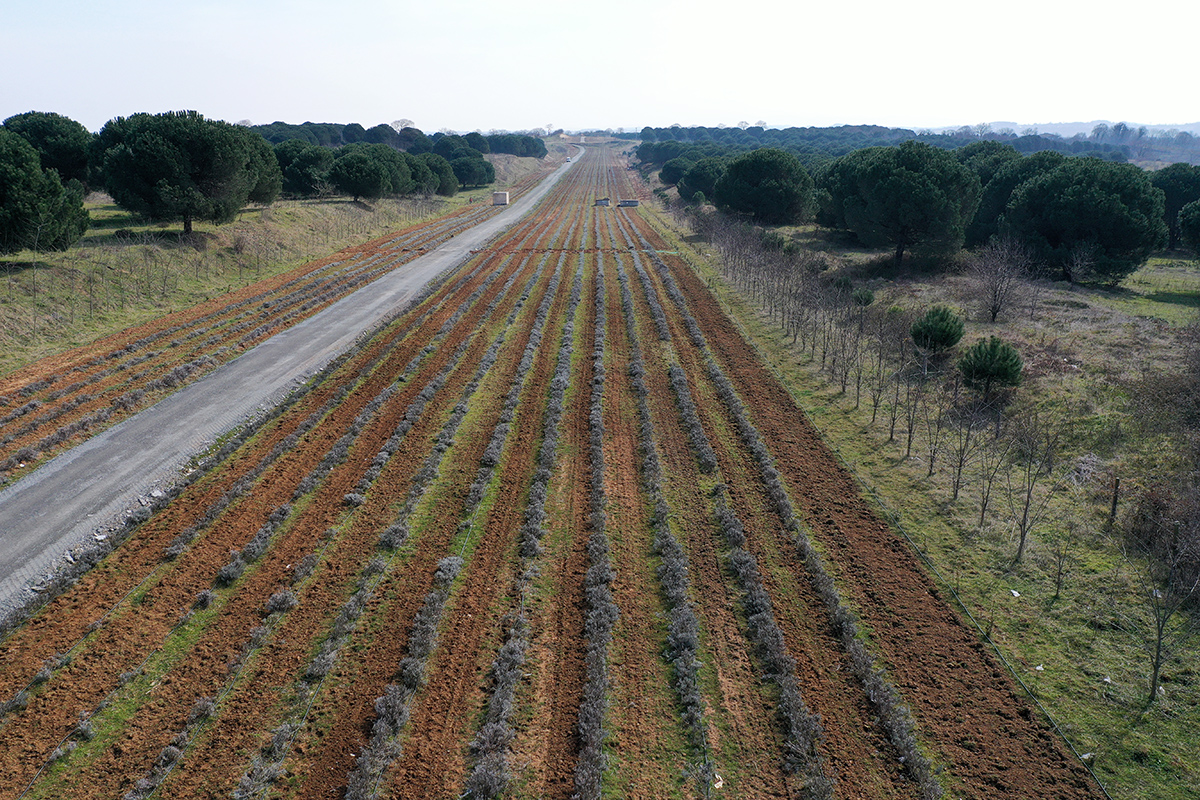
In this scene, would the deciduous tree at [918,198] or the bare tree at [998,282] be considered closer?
the bare tree at [998,282]

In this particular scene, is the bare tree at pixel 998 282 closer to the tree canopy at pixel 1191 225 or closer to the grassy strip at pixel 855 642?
the tree canopy at pixel 1191 225

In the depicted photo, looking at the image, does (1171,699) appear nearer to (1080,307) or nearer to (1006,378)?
(1006,378)

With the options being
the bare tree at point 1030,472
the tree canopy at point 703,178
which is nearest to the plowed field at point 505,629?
the bare tree at point 1030,472

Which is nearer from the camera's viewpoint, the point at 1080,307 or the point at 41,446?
the point at 41,446

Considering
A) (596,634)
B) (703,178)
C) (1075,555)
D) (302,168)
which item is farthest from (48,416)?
(703,178)

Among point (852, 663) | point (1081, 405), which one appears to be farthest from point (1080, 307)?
point (852, 663)

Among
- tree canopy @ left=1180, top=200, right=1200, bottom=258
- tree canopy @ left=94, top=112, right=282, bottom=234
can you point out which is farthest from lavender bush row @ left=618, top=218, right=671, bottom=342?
tree canopy @ left=1180, top=200, right=1200, bottom=258

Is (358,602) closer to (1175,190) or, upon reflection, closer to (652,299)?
(652,299)
